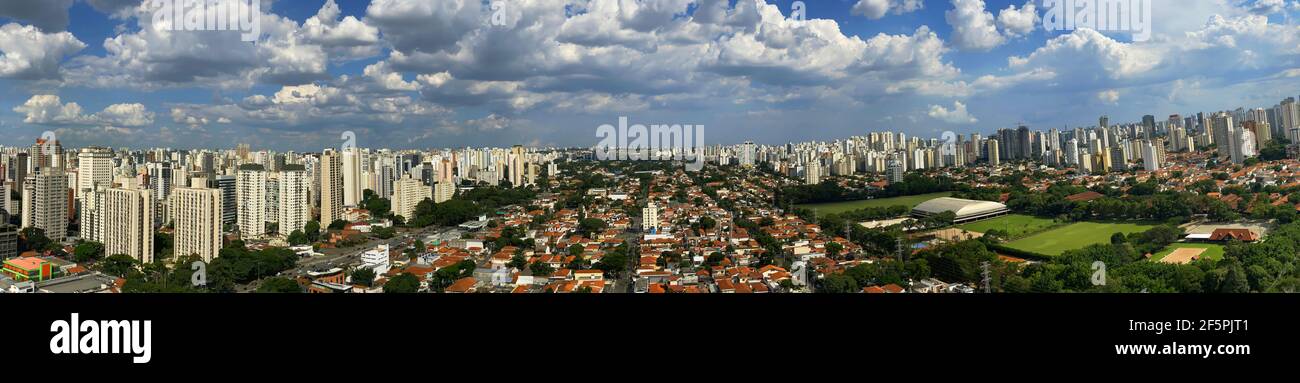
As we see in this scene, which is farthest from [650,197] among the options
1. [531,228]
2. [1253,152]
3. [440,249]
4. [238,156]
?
[238,156]

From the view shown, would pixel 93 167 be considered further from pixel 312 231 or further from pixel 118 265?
pixel 118 265

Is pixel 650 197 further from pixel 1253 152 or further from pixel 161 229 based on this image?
pixel 1253 152

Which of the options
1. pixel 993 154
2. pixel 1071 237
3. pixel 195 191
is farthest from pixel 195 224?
pixel 993 154

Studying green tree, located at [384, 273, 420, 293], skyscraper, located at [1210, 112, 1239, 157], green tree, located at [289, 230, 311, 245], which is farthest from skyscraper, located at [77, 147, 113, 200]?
skyscraper, located at [1210, 112, 1239, 157]

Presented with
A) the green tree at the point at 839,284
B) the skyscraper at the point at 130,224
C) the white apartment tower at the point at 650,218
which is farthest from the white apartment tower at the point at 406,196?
the green tree at the point at 839,284

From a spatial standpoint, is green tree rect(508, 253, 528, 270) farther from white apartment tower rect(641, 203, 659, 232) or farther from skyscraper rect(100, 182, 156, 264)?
skyscraper rect(100, 182, 156, 264)

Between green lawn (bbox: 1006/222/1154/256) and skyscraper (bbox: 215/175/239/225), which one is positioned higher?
skyscraper (bbox: 215/175/239/225)

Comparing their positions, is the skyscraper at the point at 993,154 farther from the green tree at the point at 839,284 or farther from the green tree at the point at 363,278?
the green tree at the point at 363,278
